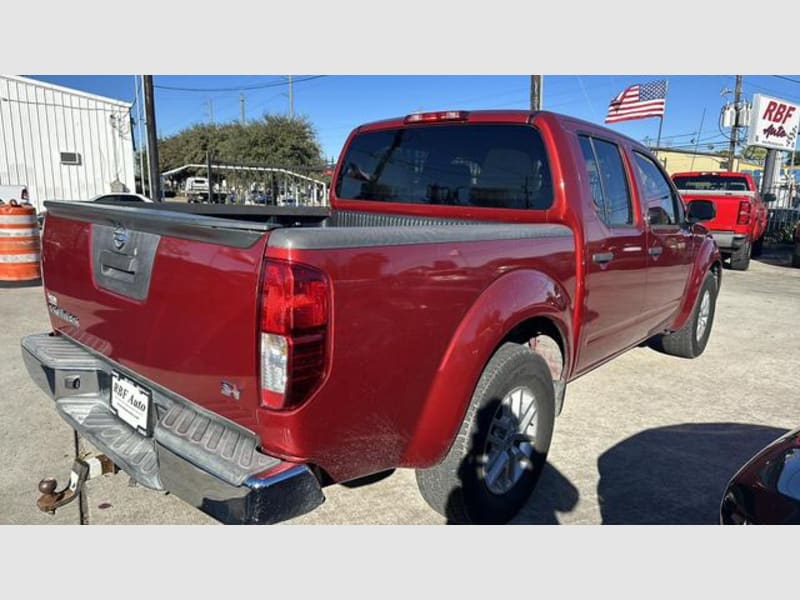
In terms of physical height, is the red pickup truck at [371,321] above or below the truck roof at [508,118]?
below

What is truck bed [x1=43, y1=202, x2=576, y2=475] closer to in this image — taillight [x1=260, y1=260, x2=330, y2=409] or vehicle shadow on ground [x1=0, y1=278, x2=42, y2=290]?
taillight [x1=260, y1=260, x2=330, y2=409]

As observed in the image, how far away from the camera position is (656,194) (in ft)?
13.6

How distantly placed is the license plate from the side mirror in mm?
4317

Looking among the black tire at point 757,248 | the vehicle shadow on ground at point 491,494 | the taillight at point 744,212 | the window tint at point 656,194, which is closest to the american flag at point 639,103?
the black tire at point 757,248

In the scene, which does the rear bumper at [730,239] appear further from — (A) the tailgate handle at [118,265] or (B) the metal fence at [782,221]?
(A) the tailgate handle at [118,265]

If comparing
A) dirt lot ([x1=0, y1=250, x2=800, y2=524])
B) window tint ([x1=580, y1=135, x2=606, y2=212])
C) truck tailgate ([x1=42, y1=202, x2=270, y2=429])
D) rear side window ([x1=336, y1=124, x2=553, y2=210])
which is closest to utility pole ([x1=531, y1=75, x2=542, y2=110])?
dirt lot ([x1=0, y1=250, x2=800, y2=524])

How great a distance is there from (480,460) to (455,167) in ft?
5.73

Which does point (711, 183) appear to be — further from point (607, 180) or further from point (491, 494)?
point (491, 494)

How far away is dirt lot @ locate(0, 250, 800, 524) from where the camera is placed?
278 cm

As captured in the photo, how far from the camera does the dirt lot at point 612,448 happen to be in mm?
2783

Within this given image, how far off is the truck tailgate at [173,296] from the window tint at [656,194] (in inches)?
121

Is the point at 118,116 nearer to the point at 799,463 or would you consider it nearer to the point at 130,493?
the point at 130,493

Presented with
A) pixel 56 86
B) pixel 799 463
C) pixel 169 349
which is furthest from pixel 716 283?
pixel 56 86

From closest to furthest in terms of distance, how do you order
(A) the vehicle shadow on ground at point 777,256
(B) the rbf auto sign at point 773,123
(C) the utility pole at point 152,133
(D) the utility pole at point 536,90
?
1. (C) the utility pole at point 152,133
2. (D) the utility pole at point 536,90
3. (A) the vehicle shadow on ground at point 777,256
4. (B) the rbf auto sign at point 773,123
